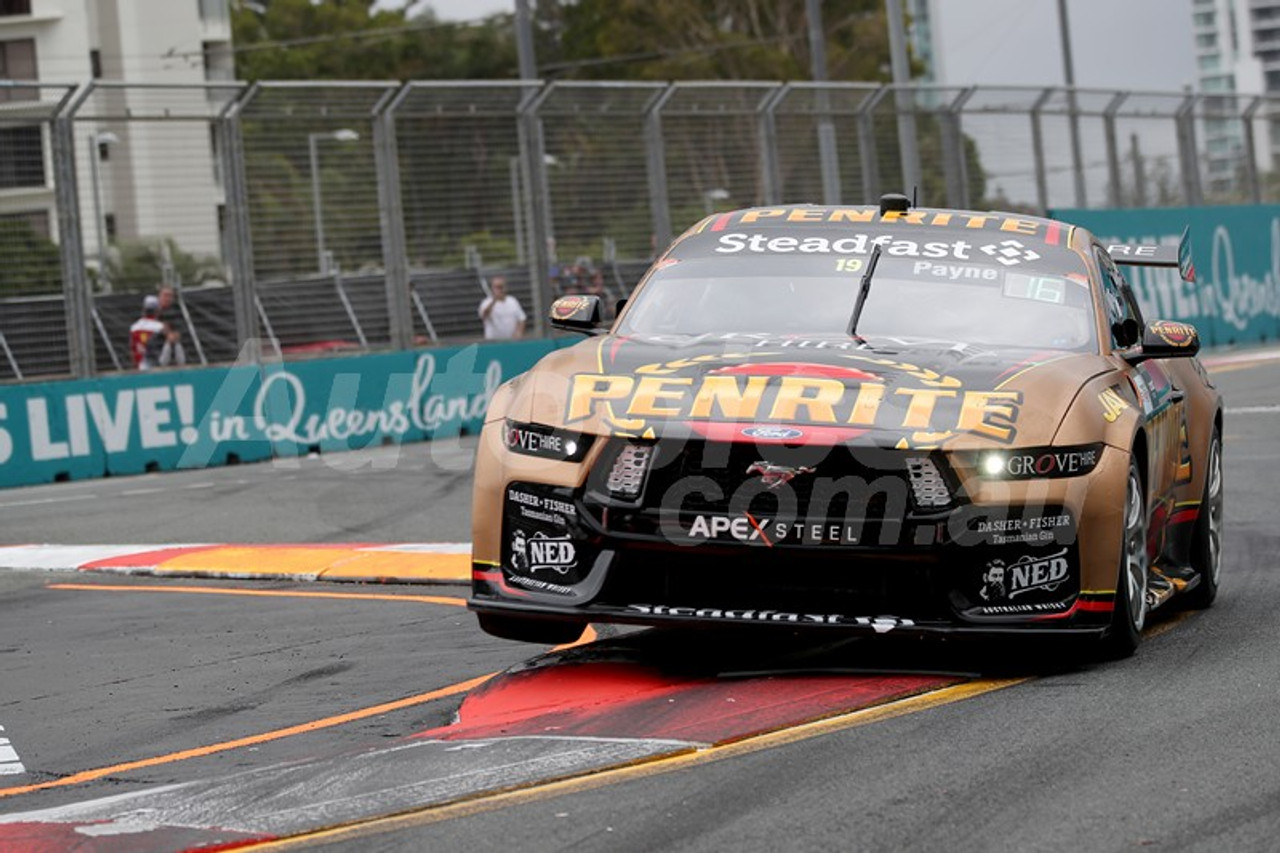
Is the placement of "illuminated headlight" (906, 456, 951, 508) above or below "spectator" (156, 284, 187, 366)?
below

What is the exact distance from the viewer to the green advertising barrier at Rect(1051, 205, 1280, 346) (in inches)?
1155

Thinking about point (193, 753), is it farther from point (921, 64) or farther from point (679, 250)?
point (921, 64)

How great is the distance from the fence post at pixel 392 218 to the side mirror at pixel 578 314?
44.5 feet

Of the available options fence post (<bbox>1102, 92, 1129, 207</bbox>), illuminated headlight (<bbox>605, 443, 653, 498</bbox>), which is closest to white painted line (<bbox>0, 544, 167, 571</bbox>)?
illuminated headlight (<bbox>605, 443, 653, 498</bbox>)

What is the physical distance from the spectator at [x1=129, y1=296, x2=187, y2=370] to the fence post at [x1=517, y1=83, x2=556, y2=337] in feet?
14.5

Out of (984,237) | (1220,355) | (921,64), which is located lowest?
(1220,355)

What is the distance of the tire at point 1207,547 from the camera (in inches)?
352

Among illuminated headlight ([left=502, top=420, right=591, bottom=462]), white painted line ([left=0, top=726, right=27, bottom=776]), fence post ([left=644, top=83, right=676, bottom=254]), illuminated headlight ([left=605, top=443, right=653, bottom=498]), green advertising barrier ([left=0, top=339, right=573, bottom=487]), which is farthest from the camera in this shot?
fence post ([left=644, top=83, right=676, bottom=254])

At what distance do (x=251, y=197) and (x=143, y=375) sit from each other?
2.54 metres

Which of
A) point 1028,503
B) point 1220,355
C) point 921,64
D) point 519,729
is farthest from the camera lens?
point 921,64

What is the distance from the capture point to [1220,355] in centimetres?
2927

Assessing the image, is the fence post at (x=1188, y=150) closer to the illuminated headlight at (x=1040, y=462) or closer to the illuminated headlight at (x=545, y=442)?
the illuminated headlight at (x=1040, y=462)

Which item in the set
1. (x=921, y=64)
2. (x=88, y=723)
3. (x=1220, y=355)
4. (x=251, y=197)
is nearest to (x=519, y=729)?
(x=88, y=723)

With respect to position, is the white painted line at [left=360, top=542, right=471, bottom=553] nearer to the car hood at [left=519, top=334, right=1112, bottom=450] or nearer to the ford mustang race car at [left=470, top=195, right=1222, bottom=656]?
the ford mustang race car at [left=470, top=195, right=1222, bottom=656]
